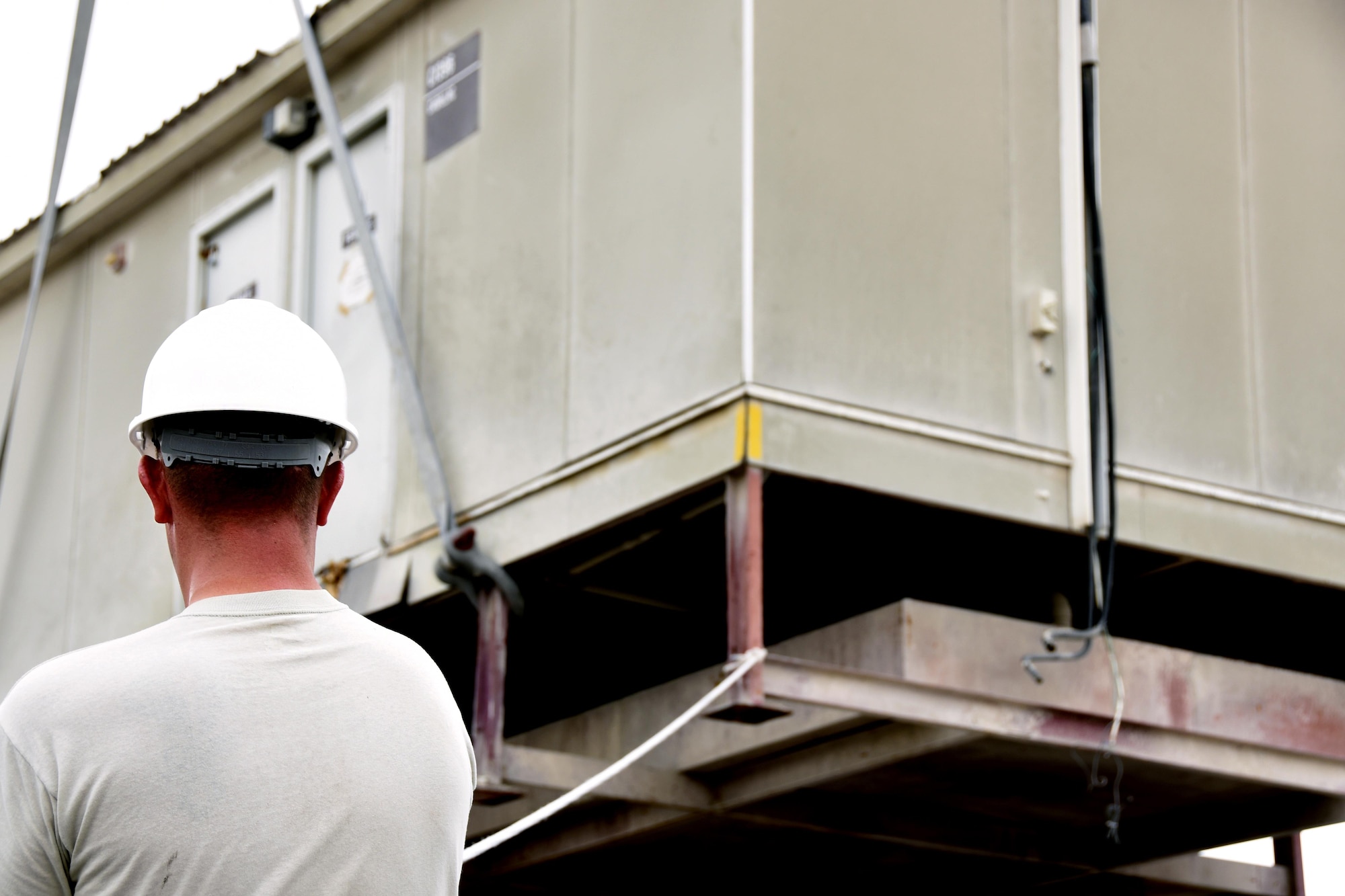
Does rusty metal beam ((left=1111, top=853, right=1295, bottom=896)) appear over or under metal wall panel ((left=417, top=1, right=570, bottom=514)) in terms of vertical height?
under

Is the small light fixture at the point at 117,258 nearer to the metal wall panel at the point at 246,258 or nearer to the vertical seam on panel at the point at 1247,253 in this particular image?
the metal wall panel at the point at 246,258

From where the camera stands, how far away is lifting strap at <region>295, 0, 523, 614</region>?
8359mm

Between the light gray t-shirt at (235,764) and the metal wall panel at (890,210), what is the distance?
4730mm

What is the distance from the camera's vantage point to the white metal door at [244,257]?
10.3m

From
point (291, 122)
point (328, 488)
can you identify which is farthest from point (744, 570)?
point (328, 488)

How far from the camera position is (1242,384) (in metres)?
8.52

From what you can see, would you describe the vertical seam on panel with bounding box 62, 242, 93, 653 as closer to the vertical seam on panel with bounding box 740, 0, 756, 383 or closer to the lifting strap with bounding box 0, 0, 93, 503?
the lifting strap with bounding box 0, 0, 93, 503

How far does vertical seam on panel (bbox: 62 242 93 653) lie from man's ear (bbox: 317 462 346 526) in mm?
9439

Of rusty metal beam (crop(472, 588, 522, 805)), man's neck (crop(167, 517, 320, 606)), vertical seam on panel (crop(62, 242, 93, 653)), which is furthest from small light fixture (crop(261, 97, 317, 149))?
man's neck (crop(167, 517, 320, 606))

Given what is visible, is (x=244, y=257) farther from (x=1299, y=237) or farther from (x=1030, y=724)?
(x=1299, y=237)

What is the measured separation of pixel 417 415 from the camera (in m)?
8.62

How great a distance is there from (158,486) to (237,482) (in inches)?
5.4

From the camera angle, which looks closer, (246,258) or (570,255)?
(570,255)

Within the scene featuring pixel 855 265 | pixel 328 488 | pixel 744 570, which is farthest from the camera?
pixel 855 265
